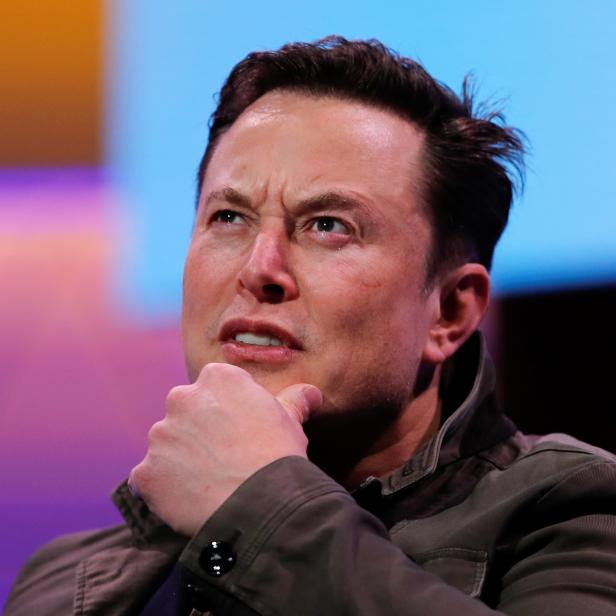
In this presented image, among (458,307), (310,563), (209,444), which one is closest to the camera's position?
(310,563)

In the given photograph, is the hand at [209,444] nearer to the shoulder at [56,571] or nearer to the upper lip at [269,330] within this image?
the upper lip at [269,330]

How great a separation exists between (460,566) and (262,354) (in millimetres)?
449

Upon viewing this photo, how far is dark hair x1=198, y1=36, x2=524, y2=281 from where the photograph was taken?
1996 millimetres

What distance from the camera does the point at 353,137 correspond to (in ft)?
6.21

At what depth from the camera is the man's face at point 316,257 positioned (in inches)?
68.1

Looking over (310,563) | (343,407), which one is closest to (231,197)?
(343,407)

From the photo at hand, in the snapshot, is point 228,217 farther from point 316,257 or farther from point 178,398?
point 178,398

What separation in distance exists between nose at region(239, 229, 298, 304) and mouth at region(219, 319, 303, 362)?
0.16ft

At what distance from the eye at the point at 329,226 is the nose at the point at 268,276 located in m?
0.09

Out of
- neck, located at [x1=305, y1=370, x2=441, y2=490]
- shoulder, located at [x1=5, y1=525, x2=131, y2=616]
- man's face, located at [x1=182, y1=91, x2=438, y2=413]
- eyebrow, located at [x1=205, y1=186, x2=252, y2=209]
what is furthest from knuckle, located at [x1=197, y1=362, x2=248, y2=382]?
shoulder, located at [x1=5, y1=525, x2=131, y2=616]

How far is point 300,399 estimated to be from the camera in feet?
5.41

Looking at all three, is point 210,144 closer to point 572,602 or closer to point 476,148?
point 476,148

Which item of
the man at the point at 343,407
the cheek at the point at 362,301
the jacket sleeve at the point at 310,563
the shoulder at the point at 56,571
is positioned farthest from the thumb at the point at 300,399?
the shoulder at the point at 56,571

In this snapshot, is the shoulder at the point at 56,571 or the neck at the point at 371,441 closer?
the neck at the point at 371,441
